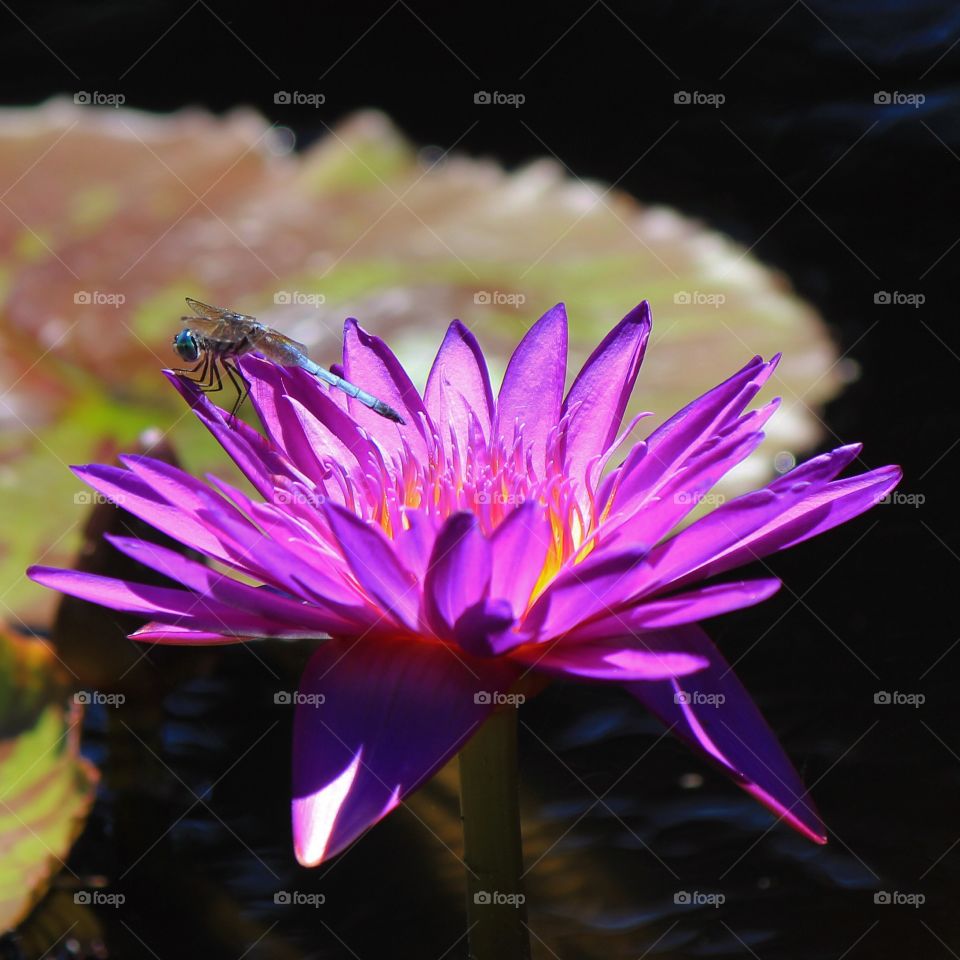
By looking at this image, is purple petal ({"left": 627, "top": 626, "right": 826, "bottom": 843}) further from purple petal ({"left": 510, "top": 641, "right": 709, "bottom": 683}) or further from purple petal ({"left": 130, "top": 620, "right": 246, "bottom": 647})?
purple petal ({"left": 130, "top": 620, "right": 246, "bottom": 647})

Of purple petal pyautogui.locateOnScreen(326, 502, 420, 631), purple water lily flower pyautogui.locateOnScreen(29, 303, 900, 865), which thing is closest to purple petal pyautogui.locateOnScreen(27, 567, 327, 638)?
purple water lily flower pyautogui.locateOnScreen(29, 303, 900, 865)

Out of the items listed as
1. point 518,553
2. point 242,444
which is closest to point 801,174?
point 242,444

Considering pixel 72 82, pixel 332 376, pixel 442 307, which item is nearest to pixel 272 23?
pixel 72 82

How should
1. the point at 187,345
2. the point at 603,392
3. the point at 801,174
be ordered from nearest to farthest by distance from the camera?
the point at 603,392 < the point at 187,345 < the point at 801,174

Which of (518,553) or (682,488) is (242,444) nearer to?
(518,553)

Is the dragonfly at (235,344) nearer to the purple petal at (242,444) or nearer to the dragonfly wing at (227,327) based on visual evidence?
the dragonfly wing at (227,327)

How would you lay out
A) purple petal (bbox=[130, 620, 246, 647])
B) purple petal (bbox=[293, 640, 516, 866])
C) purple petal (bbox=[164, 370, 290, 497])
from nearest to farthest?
1. purple petal (bbox=[293, 640, 516, 866])
2. purple petal (bbox=[130, 620, 246, 647])
3. purple petal (bbox=[164, 370, 290, 497])
